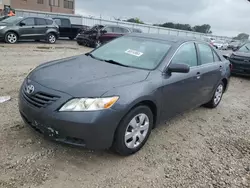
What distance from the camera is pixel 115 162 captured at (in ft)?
10.2

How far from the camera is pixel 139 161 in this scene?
10.5 ft

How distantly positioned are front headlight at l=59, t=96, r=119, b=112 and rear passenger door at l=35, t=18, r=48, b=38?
13621 millimetres

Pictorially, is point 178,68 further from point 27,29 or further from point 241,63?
point 27,29

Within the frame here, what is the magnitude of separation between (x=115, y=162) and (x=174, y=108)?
130 cm

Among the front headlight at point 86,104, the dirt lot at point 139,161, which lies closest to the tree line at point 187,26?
the dirt lot at point 139,161

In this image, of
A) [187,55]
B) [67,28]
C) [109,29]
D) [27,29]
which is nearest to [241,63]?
[187,55]

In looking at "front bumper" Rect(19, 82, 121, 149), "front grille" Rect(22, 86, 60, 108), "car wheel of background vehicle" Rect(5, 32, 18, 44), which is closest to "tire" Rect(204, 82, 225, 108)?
"front bumper" Rect(19, 82, 121, 149)

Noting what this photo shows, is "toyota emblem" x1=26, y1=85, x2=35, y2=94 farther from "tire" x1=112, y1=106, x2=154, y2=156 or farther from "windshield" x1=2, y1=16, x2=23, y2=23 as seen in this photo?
"windshield" x1=2, y1=16, x2=23, y2=23

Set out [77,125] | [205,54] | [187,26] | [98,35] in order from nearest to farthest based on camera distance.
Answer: [77,125], [205,54], [98,35], [187,26]

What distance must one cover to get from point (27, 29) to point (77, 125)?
13324 mm

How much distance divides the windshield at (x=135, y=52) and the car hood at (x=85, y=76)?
0.23 meters

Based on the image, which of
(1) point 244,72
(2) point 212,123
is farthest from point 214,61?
(1) point 244,72

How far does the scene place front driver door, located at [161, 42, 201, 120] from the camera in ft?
11.9

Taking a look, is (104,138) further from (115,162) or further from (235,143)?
(235,143)
